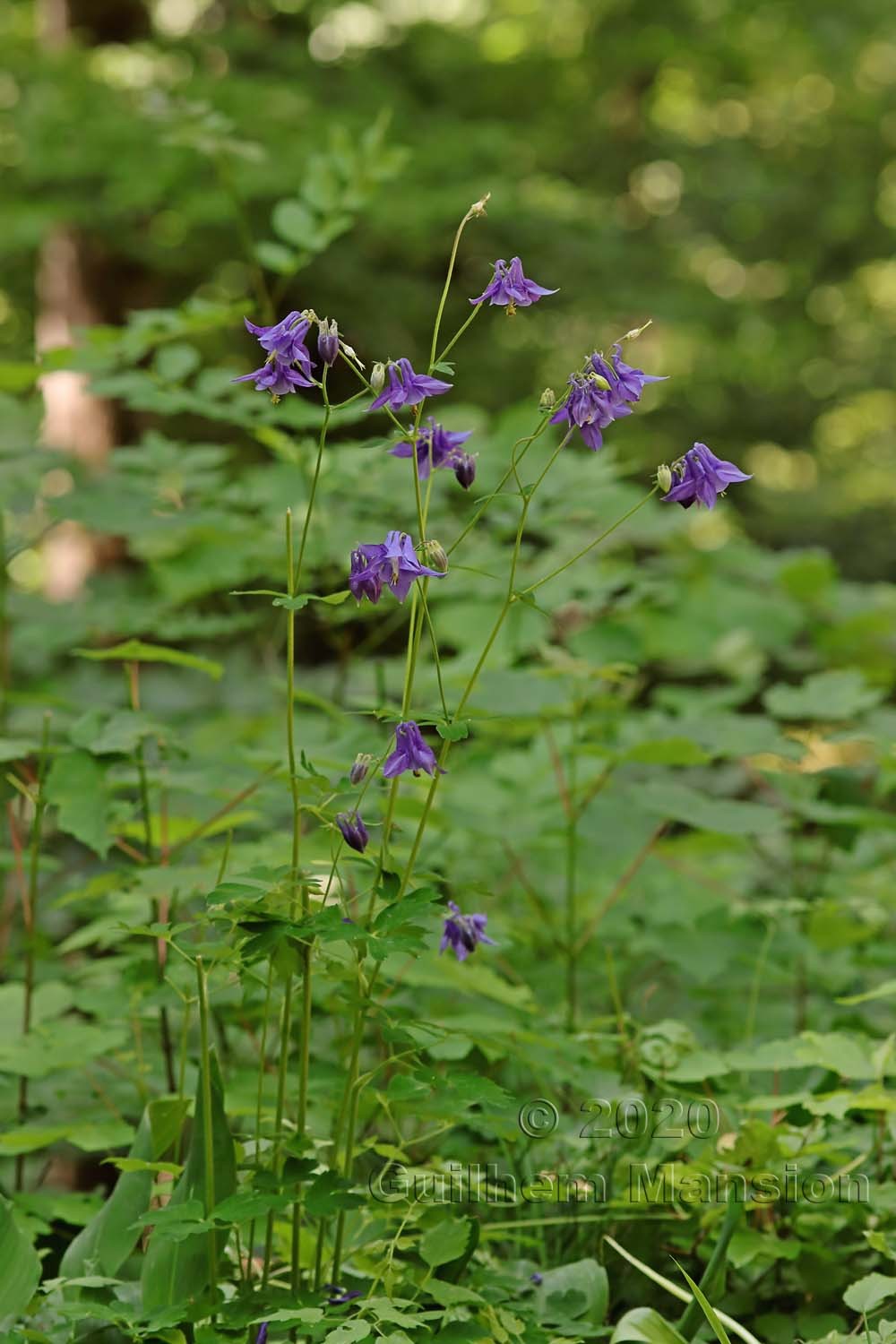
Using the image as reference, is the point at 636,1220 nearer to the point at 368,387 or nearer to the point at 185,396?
the point at 368,387

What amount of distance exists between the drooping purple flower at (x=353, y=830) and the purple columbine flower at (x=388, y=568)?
20cm

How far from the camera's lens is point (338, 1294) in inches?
47.6

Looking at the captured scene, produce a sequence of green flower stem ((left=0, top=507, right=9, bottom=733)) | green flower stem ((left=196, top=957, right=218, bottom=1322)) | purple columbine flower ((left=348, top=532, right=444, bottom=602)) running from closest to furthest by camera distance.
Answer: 1. purple columbine flower ((left=348, top=532, right=444, bottom=602))
2. green flower stem ((left=196, top=957, right=218, bottom=1322))
3. green flower stem ((left=0, top=507, right=9, bottom=733))

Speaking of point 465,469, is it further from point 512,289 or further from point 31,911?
point 31,911

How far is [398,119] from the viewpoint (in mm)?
6418

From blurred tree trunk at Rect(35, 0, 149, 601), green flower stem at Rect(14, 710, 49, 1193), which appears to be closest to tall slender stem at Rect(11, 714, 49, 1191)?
green flower stem at Rect(14, 710, 49, 1193)

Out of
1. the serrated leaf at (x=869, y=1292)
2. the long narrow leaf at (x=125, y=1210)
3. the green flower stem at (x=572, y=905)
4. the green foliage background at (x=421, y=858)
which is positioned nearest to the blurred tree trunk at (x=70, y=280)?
the green foliage background at (x=421, y=858)

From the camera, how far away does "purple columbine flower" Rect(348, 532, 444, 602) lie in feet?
3.46

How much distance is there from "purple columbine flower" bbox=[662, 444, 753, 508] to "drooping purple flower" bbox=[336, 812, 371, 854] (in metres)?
0.40

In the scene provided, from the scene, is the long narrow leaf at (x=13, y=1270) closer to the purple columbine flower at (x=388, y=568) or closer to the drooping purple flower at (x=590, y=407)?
the purple columbine flower at (x=388, y=568)

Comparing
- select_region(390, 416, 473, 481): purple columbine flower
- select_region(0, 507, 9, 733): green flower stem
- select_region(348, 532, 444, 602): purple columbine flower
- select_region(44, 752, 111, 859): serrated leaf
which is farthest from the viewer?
select_region(0, 507, 9, 733): green flower stem

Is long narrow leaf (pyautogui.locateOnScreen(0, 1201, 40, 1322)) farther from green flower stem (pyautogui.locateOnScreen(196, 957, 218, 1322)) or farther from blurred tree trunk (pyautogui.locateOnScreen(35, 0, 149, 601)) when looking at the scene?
blurred tree trunk (pyautogui.locateOnScreen(35, 0, 149, 601))

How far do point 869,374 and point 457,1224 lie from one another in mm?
10591

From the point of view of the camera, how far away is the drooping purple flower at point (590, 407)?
1.14 meters
